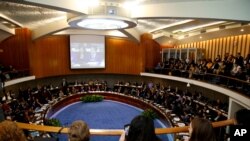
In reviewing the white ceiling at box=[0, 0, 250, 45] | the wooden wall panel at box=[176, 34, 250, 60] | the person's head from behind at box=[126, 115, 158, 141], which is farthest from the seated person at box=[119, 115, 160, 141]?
the wooden wall panel at box=[176, 34, 250, 60]

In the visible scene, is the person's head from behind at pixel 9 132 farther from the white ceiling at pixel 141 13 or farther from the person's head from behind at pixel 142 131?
the white ceiling at pixel 141 13

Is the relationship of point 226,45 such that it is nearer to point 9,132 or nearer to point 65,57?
point 65,57

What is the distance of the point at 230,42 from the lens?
1155 centimetres

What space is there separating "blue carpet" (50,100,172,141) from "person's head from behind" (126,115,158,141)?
797cm

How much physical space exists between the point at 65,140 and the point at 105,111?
4.97 meters

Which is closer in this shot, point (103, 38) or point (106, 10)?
point (106, 10)

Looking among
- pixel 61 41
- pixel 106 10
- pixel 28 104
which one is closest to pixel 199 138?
pixel 106 10

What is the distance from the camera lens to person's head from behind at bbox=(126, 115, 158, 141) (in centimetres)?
147

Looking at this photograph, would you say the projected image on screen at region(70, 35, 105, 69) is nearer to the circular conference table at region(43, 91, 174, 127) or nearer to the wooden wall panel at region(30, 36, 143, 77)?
the wooden wall panel at region(30, 36, 143, 77)

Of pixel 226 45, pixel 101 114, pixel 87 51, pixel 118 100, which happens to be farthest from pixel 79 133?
pixel 87 51

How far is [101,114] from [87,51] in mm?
6149

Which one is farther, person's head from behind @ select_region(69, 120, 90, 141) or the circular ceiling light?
the circular ceiling light

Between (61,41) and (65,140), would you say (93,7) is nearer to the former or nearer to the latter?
(65,140)

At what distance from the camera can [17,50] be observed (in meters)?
12.6
